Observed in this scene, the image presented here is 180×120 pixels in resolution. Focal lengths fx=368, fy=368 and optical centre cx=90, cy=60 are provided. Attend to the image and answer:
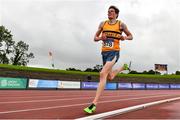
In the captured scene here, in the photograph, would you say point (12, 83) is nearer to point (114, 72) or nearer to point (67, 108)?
point (67, 108)

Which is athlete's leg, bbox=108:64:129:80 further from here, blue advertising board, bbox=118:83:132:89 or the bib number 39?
blue advertising board, bbox=118:83:132:89

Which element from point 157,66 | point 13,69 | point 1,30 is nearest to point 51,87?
point 13,69

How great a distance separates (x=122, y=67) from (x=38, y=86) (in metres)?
28.2

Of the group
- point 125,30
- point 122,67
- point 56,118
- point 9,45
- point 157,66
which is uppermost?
point 9,45

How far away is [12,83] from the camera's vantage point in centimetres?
3162

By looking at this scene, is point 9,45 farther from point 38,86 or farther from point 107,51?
point 107,51

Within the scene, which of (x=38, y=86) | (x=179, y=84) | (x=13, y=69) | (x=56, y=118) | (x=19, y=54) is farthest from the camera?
→ (x=19, y=54)

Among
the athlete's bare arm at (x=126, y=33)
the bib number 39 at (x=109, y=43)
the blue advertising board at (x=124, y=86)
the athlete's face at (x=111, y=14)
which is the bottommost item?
the bib number 39 at (x=109, y=43)

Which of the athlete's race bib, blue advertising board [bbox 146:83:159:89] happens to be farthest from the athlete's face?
blue advertising board [bbox 146:83:159:89]

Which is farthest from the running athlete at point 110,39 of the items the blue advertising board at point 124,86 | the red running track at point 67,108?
the blue advertising board at point 124,86

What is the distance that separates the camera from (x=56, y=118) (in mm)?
5668

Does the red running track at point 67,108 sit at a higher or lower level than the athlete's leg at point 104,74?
lower

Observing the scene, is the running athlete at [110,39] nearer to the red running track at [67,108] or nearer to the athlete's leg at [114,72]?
the athlete's leg at [114,72]

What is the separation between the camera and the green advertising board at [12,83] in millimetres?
30231
